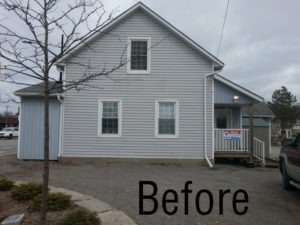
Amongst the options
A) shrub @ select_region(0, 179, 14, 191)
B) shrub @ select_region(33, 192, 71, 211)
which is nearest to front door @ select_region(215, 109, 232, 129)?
shrub @ select_region(0, 179, 14, 191)

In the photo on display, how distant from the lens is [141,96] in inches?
647

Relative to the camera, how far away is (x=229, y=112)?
64.1 feet

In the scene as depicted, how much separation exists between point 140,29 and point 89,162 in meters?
6.46

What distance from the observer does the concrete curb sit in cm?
654

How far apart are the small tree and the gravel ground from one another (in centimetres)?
4297

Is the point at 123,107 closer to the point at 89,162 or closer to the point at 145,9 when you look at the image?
the point at 89,162

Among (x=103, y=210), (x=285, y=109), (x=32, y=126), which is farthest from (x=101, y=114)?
(x=285, y=109)

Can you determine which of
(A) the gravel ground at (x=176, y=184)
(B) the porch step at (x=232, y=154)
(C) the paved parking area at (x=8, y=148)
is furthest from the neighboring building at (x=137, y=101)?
(C) the paved parking area at (x=8, y=148)

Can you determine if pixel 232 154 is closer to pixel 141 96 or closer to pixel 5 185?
pixel 141 96

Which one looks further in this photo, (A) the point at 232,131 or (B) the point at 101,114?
(A) the point at 232,131

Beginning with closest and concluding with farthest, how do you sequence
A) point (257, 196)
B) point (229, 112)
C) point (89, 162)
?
point (257, 196) → point (89, 162) → point (229, 112)

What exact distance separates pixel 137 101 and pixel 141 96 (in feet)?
0.95

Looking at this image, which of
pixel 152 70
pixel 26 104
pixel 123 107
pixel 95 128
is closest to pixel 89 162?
pixel 95 128

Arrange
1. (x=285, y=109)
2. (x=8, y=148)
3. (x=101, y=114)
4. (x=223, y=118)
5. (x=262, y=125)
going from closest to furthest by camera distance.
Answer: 1. (x=101, y=114)
2. (x=223, y=118)
3. (x=262, y=125)
4. (x=8, y=148)
5. (x=285, y=109)
